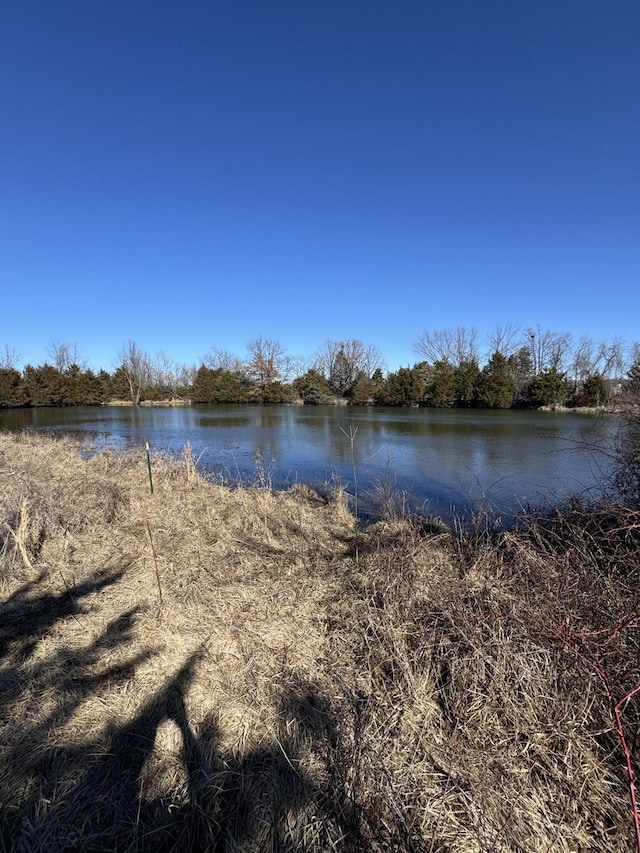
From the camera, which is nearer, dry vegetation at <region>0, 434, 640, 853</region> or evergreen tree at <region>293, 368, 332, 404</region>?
dry vegetation at <region>0, 434, 640, 853</region>

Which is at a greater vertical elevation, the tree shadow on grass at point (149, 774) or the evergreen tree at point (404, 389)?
the evergreen tree at point (404, 389)

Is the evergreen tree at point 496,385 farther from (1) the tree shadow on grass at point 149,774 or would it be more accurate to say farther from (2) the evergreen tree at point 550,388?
(1) the tree shadow on grass at point 149,774

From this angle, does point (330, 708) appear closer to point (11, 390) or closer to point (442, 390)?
point (442, 390)

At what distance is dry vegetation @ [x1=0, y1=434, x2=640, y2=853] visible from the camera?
5.62 feet

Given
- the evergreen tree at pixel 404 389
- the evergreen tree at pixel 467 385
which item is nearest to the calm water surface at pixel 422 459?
the evergreen tree at pixel 467 385

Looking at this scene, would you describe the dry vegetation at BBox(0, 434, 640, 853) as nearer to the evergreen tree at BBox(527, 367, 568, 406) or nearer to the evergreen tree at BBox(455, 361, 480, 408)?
the evergreen tree at BBox(527, 367, 568, 406)

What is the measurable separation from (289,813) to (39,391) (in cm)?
5139

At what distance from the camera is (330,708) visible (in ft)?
7.59

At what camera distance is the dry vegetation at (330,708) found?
1.71 metres

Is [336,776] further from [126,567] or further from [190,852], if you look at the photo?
[126,567]

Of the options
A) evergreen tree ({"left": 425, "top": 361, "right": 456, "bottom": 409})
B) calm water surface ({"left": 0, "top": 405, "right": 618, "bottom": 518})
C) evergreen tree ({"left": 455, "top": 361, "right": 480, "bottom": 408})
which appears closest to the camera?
calm water surface ({"left": 0, "top": 405, "right": 618, "bottom": 518})

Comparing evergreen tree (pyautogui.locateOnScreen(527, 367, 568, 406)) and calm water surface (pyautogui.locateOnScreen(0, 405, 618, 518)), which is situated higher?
evergreen tree (pyautogui.locateOnScreen(527, 367, 568, 406))

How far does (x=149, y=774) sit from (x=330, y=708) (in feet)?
3.26

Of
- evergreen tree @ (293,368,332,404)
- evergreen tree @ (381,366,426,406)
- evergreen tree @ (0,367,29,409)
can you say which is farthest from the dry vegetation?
evergreen tree @ (293,368,332,404)
